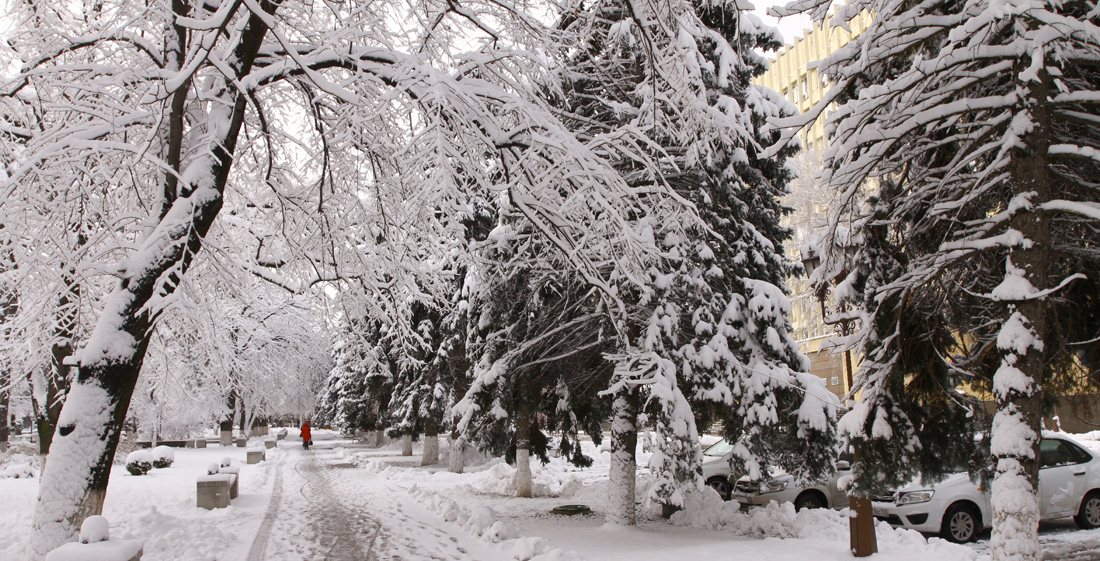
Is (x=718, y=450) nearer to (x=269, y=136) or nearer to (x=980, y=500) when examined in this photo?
(x=980, y=500)

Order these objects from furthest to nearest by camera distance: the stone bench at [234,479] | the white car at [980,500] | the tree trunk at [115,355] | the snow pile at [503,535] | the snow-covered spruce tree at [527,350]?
the stone bench at [234,479], the snow-covered spruce tree at [527,350], the white car at [980,500], the snow pile at [503,535], the tree trunk at [115,355]

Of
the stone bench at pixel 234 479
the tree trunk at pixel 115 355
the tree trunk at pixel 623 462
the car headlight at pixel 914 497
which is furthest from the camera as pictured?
the stone bench at pixel 234 479

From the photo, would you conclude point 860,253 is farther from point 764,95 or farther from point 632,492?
point 632,492

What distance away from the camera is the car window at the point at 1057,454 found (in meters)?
11.0

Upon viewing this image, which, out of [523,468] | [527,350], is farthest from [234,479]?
[527,350]

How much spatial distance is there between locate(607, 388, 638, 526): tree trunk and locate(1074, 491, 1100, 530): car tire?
7.25 metres

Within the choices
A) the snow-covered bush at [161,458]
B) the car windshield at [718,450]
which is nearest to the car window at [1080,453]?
the car windshield at [718,450]

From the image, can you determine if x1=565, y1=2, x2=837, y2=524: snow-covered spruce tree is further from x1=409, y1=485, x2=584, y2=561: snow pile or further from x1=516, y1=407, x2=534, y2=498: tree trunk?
x1=516, y1=407, x2=534, y2=498: tree trunk

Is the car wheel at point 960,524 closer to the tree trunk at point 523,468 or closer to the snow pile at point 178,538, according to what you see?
the tree trunk at point 523,468

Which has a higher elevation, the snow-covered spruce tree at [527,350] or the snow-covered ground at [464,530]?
the snow-covered spruce tree at [527,350]

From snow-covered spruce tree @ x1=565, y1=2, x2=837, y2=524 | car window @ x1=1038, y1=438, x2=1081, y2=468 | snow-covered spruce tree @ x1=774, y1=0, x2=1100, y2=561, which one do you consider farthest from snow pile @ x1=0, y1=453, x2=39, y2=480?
car window @ x1=1038, y1=438, x2=1081, y2=468

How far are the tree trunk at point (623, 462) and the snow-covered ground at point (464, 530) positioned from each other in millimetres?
371

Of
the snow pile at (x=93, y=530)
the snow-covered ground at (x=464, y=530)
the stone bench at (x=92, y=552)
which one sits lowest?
the snow-covered ground at (x=464, y=530)

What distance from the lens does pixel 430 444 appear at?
2481cm
